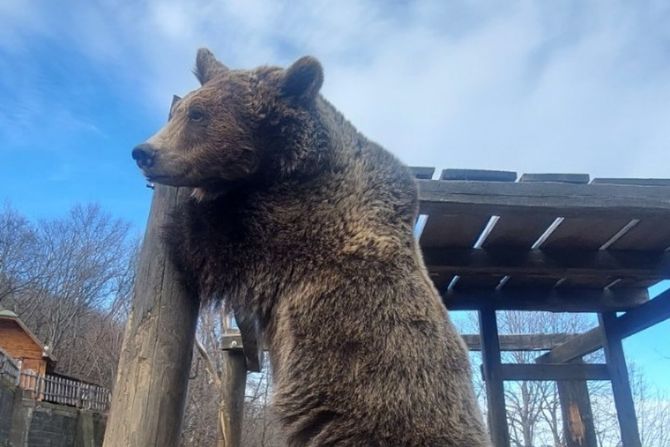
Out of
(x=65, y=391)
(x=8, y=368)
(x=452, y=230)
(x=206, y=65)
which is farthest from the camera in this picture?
(x=65, y=391)

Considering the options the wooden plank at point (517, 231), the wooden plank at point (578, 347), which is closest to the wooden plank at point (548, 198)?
the wooden plank at point (517, 231)

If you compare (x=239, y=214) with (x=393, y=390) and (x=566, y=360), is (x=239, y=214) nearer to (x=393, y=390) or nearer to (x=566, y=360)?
(x=393, y=390)

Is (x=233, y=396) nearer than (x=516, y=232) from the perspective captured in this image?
No

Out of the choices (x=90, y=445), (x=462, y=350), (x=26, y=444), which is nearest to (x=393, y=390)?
(x=462, y=350)

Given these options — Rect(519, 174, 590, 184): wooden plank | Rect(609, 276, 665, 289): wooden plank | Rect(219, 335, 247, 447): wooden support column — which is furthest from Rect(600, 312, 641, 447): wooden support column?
Rect(219, 335, 247, 447): wooden support column

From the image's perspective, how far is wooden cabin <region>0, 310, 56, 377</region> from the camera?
23.0 m

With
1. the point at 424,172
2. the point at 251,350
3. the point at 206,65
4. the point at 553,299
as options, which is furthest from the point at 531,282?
the point at 206,65

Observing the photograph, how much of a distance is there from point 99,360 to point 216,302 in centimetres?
2869

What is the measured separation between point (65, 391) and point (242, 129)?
2296cm

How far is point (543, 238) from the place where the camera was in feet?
13.9

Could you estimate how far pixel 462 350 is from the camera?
1.95 meters

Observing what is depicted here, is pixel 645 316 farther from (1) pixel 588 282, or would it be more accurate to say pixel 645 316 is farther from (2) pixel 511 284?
(2) pixel 511 284

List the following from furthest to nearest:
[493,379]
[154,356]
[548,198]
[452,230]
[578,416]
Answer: [578,416], [493,379], [452,230], [548,198], [154,356]

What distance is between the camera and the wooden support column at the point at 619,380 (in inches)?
196
